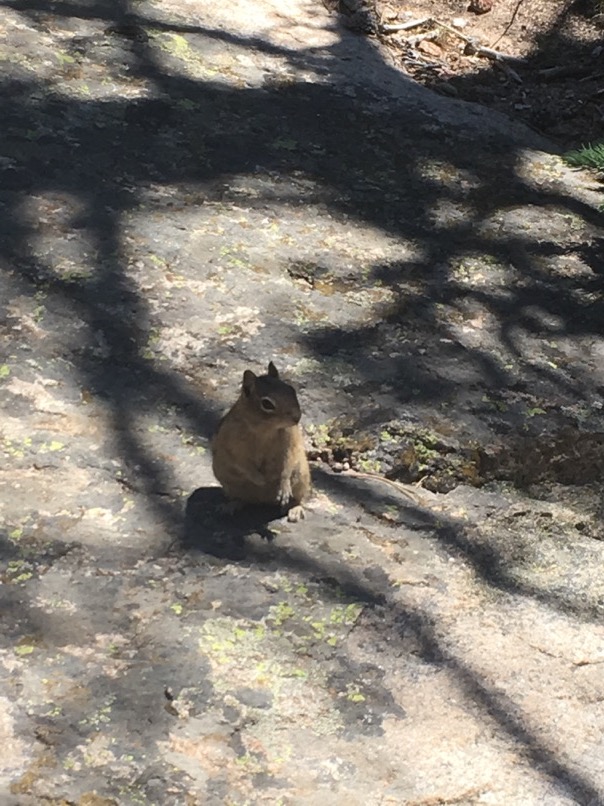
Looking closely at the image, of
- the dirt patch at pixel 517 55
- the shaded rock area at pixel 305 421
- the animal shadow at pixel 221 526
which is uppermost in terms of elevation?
the dirt patch at pixel 517 55

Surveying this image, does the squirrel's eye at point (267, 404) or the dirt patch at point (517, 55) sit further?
the dirt patch at point (517, 55)

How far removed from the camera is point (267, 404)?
9.87 feet

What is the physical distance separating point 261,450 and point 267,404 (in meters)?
0.13

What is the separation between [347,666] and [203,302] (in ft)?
5.29

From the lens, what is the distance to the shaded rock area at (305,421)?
2.31 m

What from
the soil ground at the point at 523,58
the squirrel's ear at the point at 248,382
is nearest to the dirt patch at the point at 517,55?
the soil ground at the point at 523,58

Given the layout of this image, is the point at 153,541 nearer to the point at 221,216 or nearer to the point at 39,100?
the point at 221,216

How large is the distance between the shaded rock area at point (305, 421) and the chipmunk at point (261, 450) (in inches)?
3.0

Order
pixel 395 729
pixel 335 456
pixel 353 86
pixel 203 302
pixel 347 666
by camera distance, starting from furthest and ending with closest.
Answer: pixel 353 86 < pixel 203 302 < pixel 335 456 < pixel 347 666 < pixel 395 729

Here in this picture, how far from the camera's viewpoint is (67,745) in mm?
2168

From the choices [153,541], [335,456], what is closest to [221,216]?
[335,456]

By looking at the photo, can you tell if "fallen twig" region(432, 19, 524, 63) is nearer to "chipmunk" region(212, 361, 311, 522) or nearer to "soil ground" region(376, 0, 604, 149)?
"soil ground" region(376, 0, 604, 149)

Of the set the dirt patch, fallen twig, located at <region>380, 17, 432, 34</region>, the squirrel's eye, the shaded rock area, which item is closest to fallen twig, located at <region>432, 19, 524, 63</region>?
the dirt patch

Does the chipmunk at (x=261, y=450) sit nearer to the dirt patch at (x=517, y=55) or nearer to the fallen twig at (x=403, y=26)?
the dirt patch at (x=517, y=55)
